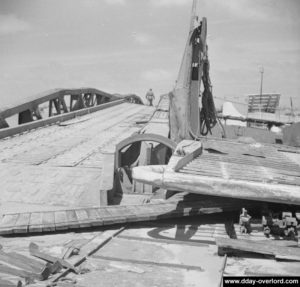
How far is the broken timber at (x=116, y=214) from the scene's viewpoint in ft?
17.1

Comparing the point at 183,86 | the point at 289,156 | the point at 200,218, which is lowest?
the point at 200,218

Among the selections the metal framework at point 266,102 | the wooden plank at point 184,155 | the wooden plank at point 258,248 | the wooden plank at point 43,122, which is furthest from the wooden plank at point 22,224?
the metal framework at point 266,102

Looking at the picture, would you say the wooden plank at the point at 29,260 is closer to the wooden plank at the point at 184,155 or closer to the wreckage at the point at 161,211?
the wreckage at the point at 161,211

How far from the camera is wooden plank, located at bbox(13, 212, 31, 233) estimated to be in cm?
509

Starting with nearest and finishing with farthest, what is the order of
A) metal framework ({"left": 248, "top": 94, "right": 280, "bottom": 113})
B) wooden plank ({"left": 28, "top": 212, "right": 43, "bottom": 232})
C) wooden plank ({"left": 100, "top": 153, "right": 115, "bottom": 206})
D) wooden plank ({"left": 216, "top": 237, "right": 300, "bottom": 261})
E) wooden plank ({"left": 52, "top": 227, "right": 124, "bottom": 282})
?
1. wooden plank ({"left": 52, "top": 227, "right": 124, "bottom": 282})
2. wooden plank ({"left": 216, "top": 237, "right": 300, "bottom": 261})
3. wooden plank ({"left": 28, "top": 212, "right": 43, "bottom": 232})
4. wooden plank ({"left": 100, "top": 153, "right": 115, "bottom": 206})
5. metal framework ({"left": 248, "top": 94, "right": 280, "bottom": 113})

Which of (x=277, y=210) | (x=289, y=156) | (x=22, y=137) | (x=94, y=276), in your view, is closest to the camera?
(x=94, y=276)

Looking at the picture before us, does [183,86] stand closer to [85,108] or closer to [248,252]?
[248,252]

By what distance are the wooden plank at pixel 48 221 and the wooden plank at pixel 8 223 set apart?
14.4 inches

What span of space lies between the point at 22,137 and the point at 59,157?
315cm

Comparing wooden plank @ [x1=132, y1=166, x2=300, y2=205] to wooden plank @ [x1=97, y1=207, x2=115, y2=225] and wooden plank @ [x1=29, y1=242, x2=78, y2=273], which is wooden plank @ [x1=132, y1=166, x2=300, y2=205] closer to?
wooden plank @ [x1=97, y1=207, x2=115, y2=225]

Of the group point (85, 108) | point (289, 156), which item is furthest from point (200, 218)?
point (85, 108)

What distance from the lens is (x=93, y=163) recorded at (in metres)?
9.48

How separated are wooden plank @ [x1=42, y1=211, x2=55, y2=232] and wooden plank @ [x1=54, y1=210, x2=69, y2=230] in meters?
0.04

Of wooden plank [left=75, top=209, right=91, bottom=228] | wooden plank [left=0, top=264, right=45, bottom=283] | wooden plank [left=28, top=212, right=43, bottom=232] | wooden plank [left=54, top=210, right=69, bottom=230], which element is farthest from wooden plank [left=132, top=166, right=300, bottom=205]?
wooden plank [left=0, top=264, right=45, bottom=283]
